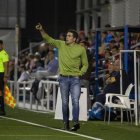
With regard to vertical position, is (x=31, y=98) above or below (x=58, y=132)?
above

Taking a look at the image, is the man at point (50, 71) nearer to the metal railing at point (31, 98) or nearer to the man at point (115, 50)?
the metal railing at point (31, 98)

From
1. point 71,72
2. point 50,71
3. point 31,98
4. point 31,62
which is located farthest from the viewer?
point 31,62

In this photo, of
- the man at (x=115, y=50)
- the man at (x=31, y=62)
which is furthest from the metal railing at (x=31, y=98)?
the man at (x=31, y=62)

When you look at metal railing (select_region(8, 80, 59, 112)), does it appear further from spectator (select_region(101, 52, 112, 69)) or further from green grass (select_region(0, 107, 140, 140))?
green grass (select_region(0, 107, 140, 140))

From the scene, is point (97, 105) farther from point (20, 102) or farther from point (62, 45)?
point (20, 102)

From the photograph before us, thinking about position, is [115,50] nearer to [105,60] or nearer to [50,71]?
[105,60]

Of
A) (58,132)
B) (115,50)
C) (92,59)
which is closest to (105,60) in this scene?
(115,50)

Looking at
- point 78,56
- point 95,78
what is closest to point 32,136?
point 78,56

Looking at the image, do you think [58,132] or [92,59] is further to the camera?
[92,59]

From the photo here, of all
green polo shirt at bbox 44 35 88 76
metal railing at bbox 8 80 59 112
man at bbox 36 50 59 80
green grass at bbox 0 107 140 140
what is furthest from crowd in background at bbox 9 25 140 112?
green polo shirt at bbox 44 35 88 76

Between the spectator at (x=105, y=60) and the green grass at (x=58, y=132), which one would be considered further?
the spectator at (x=105, y=60)

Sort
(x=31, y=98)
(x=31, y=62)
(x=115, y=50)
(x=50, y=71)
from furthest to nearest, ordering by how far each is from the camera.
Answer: (x=31, y=62)
(x=50, y=71)
(x=115, y=50)
(x=31, y=98)

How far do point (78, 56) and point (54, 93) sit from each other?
515cm

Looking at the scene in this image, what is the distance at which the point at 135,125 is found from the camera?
36.1 ft
